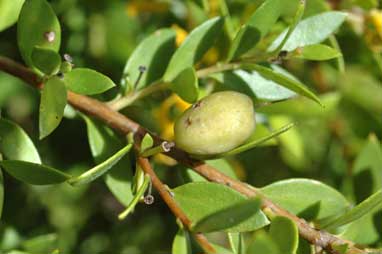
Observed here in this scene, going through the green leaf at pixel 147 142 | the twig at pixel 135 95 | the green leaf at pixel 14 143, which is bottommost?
the green leaf at pixel 14 143

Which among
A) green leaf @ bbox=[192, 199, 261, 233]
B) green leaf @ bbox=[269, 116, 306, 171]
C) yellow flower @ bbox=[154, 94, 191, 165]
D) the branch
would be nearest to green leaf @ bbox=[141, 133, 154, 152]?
the branch

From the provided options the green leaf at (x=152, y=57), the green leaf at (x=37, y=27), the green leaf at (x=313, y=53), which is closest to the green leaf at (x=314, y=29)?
the green leaf at (x=313, y=53)

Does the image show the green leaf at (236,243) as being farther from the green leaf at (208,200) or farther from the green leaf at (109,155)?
the green leaf at (109,155)

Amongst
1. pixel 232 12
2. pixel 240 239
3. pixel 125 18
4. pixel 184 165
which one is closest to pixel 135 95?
pixel 184 165

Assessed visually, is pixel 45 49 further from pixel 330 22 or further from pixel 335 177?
pixel 335 177

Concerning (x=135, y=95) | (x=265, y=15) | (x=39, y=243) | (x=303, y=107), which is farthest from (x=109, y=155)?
(x=303, y=107)

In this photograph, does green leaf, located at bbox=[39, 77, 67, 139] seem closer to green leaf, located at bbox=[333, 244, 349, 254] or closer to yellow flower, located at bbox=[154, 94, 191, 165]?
green leaf, located at bbox=[333, 244, 349, 254]
